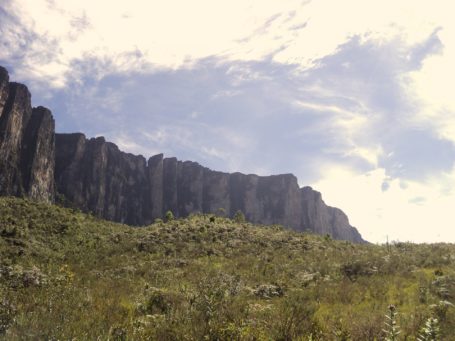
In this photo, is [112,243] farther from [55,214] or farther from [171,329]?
[171,329]

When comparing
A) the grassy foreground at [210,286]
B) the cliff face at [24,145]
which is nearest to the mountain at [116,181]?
the cliff face at [24,145]

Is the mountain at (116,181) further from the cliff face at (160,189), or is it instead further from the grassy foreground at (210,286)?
the grassy foreground at (210,286)

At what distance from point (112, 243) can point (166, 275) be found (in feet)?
54.9

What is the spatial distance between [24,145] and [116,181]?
48.1 m

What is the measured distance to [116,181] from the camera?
535ft

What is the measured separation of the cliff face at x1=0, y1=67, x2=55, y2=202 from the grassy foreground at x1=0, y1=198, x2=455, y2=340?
67.7 m

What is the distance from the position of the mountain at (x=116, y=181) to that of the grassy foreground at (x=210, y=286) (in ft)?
235

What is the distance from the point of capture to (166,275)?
22281mm

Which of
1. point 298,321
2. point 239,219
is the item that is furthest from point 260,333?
point 239,219

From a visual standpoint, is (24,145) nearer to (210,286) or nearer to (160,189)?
(160,189)

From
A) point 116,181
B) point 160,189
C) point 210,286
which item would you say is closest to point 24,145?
point 116,181

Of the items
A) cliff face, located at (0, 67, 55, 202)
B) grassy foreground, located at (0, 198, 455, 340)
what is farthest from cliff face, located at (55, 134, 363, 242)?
grassy foreground, located at (0, 198, 455, 340)

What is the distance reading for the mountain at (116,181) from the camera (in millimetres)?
112250

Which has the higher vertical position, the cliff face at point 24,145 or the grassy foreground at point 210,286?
the cliff face at point 24,145
